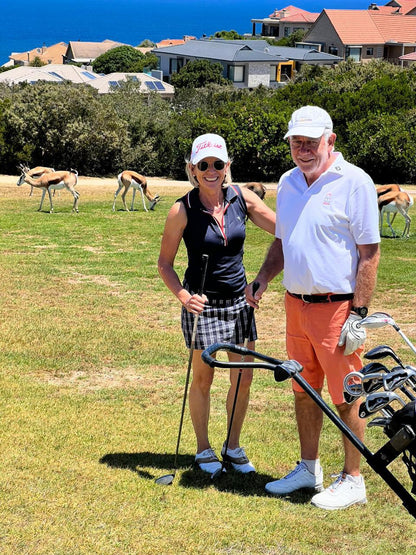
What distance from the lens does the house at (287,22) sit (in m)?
143

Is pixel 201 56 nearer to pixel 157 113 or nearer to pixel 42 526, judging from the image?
pixel 157 113

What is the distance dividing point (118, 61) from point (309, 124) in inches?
4028

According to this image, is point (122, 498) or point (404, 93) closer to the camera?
point (122, 498)

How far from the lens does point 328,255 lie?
4738mm

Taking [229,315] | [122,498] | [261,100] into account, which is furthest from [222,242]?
[261,100]

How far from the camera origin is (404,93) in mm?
40688

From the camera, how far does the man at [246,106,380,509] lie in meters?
4.69

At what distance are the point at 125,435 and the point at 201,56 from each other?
89.2 m

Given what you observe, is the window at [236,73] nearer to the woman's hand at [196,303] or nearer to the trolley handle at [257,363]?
the woman's hand at [196,303]

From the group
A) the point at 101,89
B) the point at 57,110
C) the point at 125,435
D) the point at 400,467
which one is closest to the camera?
the point at 400,467

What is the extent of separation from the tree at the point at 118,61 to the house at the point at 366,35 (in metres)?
23.4

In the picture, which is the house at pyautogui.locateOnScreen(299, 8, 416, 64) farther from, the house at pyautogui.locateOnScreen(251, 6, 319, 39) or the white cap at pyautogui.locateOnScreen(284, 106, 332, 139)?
the white cap at pyautogui.locateOnScreen(284, 106, 332, 139)

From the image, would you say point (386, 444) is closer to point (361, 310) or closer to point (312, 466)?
point (361, 310)

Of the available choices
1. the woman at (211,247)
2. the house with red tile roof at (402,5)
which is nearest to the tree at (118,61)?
the house with red tile roof at (402,5)
